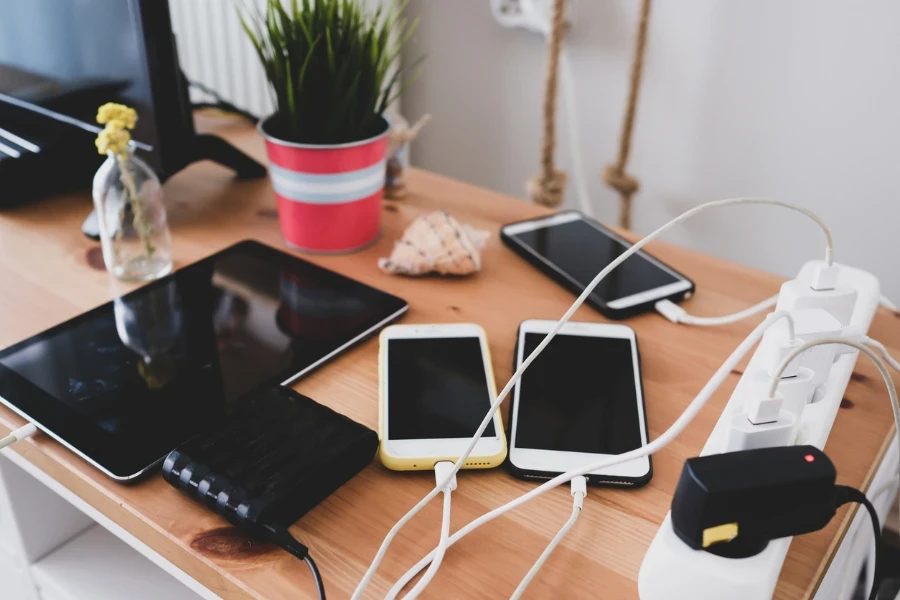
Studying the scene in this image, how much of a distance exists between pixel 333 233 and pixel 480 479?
1.04 feet

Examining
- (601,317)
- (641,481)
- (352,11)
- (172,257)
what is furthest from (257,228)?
(641,481)

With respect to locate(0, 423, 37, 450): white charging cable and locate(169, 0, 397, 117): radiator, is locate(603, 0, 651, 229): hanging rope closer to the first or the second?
locate(169, 0, 397, 117): radiator

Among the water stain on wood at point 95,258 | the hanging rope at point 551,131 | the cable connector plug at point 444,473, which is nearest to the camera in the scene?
the cable connector plug at point 444,473

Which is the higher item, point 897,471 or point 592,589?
point 592,589

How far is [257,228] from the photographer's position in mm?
769

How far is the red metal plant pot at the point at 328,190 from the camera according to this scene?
2.21ft

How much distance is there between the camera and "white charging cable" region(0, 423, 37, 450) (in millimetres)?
483

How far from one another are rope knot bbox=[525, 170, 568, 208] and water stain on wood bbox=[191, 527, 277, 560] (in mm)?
688

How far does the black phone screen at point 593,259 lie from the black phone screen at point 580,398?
0.24 ft

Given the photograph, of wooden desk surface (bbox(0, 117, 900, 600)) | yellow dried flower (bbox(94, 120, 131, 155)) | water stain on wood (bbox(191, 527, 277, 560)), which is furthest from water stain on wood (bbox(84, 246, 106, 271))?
water stain on wood (bbox(191, 527, 277, 560))

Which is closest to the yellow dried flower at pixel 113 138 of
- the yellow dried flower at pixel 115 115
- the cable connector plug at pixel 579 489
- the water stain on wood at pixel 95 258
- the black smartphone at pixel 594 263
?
the yellow dried flower at pixel 115 115

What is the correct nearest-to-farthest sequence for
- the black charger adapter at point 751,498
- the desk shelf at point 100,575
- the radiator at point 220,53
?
the black charger adapter at point 751,498 → the desk shelf at point 100,575 → the radiator at point 220,53

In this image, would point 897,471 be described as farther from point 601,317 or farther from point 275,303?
point 275,303

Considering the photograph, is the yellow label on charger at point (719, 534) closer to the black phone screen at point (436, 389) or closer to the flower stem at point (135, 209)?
the black phone screen at point (436, 389)
